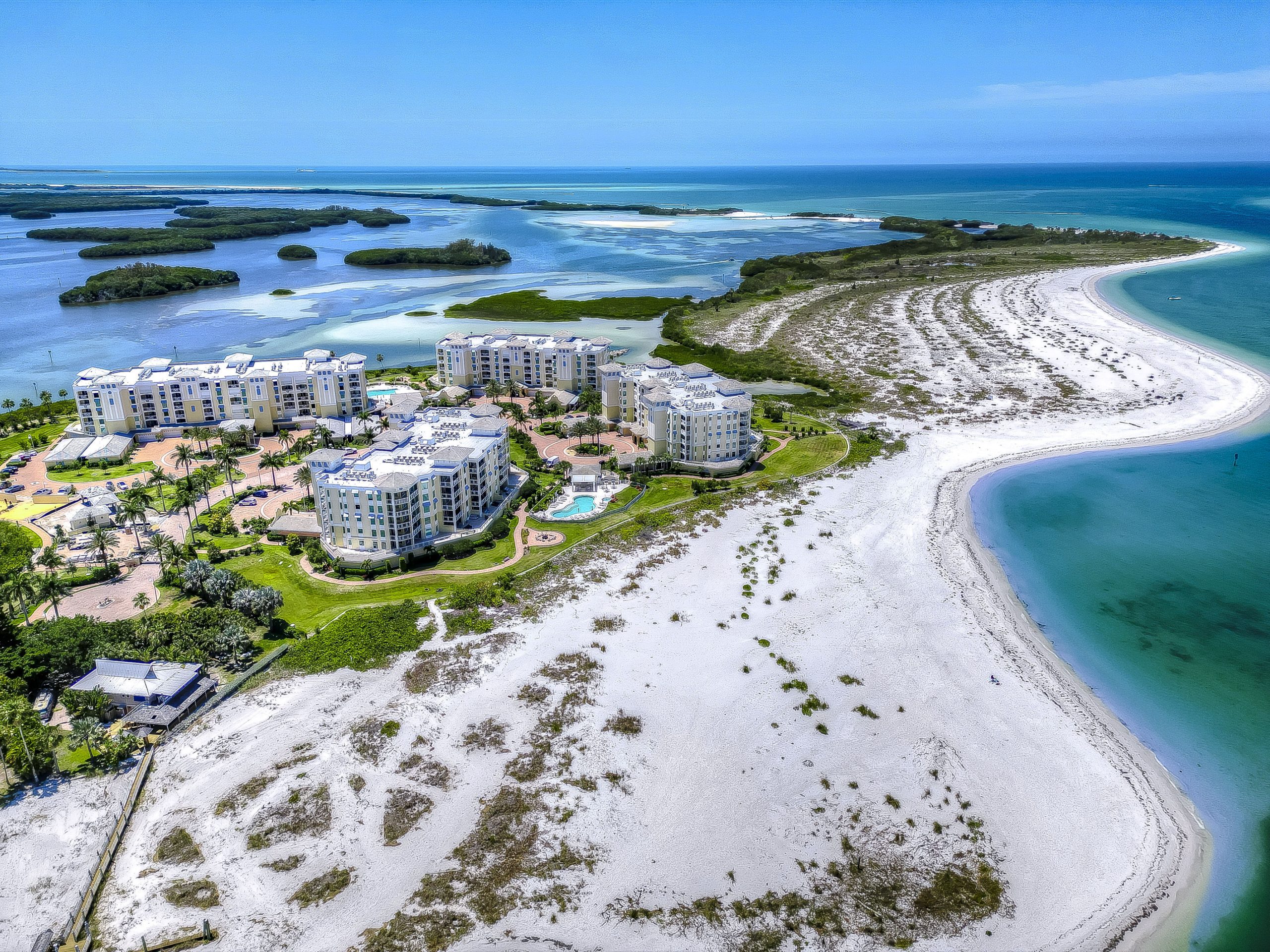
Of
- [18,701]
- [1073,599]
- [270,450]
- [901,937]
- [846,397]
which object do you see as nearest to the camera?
[901,937]

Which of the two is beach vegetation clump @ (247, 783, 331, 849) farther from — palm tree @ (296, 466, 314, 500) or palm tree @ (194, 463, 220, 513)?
palm tree @ (194, 463, 220, 513)

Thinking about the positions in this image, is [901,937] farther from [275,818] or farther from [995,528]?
[995,528]

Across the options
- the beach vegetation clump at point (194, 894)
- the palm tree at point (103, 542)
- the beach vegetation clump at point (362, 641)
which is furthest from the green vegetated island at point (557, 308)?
the beach vegetation clump at point (194, 894)

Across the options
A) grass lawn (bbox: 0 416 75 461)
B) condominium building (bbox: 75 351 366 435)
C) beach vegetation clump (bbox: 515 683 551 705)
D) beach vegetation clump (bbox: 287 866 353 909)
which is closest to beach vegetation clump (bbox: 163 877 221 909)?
beach vegetation clump (bbox: 287 866 353 909)

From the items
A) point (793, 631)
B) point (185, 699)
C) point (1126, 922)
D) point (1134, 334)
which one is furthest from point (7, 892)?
point (1134, 334)

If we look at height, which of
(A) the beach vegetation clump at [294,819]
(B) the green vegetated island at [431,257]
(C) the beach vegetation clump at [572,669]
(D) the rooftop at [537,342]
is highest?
(B) the green vegetated island at [431,257]

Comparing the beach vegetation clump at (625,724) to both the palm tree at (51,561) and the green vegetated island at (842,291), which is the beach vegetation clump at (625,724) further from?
the green vegetated island at (842,291)

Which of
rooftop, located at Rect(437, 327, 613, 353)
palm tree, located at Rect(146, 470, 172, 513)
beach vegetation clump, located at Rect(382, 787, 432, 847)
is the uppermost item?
rooftop, located at Rect(437, 327, 613, 353)
